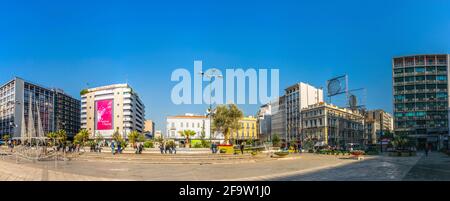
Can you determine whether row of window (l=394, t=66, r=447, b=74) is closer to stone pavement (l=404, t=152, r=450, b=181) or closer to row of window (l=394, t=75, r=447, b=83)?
row of window (l=394, t=75, r=447, b=83)

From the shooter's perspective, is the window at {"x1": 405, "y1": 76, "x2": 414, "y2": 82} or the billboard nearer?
the window at {"x1": 405, "y1": 76, "x2": 414, "y2": 82}

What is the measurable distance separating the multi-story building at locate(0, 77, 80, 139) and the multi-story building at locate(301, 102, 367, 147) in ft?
259

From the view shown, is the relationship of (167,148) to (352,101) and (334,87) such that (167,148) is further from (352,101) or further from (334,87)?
(352,101)

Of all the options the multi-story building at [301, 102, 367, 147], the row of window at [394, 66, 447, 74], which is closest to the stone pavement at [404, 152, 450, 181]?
the multi-story building at [301, 102, 367, 147]

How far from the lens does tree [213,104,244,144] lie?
6225cm

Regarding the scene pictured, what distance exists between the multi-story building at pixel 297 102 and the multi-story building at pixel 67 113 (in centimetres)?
9192

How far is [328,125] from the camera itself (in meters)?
92.7

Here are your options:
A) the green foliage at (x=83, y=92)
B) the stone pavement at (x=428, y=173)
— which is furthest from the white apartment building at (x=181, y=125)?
the stone pavement at (x=428, y=173)

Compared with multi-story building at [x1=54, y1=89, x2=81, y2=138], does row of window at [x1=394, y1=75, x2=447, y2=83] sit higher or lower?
higher

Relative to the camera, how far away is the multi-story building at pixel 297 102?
106 meters

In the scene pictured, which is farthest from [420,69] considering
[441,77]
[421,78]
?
[441,77]

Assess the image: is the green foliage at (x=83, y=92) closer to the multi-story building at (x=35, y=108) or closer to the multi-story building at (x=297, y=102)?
the multi-story building at (x=35, y=108)

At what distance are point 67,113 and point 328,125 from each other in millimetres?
118182
